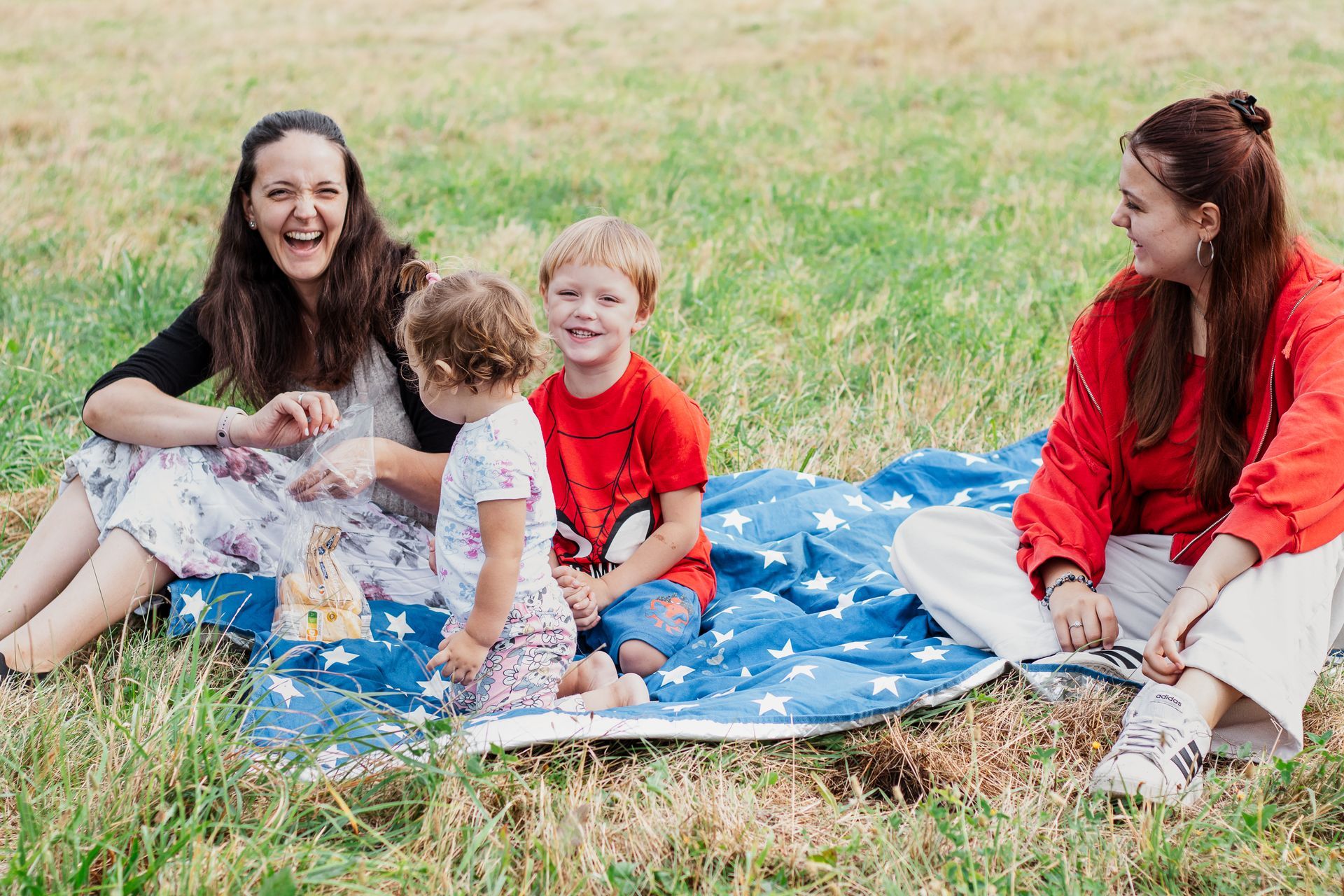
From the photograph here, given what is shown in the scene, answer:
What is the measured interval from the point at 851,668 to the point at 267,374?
5.82ft

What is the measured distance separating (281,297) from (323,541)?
2.53 ft

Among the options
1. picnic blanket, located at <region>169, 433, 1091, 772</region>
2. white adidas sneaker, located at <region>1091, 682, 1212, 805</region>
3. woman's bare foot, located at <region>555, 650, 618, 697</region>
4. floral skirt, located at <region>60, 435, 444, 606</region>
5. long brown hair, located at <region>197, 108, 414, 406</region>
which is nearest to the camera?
white adidas sneaker, located at <region>1091, 682, 1212, 805</region>

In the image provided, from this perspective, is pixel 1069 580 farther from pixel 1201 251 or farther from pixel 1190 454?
pixel 1201 251

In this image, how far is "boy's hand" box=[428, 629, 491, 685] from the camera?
8.76 feet

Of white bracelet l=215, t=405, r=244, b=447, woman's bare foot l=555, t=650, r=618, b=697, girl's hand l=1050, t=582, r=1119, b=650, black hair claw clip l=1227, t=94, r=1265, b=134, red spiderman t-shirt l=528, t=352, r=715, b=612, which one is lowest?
woman's bare foot l=555, t=650, r=618, b=697

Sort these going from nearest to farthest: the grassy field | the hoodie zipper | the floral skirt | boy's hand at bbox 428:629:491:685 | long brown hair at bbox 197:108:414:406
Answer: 1. the grassy field
2. boy's hand at bbox 428:629:491:685
3. the hoodie zipper
4. the floral skirt
5. long brown hair at bbox 197:108:414:406

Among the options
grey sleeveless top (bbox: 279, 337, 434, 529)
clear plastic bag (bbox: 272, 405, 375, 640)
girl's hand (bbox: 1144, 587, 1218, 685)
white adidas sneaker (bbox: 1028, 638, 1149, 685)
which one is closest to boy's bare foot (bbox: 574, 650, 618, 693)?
clear plastic bag (bbox: 272, 405, 375, 640)

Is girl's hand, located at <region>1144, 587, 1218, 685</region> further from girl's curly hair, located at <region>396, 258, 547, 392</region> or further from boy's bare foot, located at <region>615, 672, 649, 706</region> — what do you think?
girl's curly hair, located at <region>396, 258, 547, 392</region>

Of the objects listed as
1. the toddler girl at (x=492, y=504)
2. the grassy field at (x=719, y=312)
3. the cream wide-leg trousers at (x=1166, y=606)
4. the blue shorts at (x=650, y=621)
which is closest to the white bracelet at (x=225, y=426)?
the grassy field at (x=719, y=312)

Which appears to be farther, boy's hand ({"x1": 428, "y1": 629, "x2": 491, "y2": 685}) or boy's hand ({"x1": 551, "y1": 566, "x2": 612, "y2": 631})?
boy's hand ({"x1": 551, "y1": 566, "x2": 612, "y2": 631})

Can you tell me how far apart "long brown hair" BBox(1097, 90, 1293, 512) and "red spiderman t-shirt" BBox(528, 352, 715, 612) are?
3.77 ft

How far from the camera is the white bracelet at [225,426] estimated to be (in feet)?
10.3

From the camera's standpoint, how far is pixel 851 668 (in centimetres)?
296

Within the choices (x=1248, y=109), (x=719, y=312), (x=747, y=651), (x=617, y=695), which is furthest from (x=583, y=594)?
(x=719, y=312)
